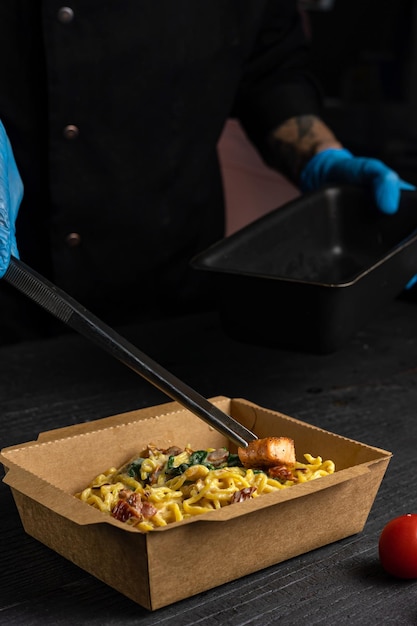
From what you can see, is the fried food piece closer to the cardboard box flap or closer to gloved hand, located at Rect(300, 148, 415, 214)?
the cardboard box flap

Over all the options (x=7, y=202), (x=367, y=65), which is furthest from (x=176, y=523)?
(x=367, y=65)

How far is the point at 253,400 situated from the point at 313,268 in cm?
33

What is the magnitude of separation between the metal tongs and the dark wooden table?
0.21 metres

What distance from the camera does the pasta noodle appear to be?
3.41ft

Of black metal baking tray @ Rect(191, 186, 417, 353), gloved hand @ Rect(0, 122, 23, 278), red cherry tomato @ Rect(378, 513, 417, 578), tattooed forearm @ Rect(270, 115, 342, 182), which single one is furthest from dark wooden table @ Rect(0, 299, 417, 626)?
tattooed forearm @ Rect(270, 115, 342, 182)

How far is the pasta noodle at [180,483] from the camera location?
1038 mm

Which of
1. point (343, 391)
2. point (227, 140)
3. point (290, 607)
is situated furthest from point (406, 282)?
point (227, 140)

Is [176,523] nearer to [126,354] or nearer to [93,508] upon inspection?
[93,508]

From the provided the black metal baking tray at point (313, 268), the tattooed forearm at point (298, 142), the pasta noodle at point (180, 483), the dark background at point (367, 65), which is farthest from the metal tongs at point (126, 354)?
the dark background at point (367, 65)

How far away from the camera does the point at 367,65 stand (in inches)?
168

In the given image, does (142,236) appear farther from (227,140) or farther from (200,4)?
(227,140)

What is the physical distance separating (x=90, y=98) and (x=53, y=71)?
106mm

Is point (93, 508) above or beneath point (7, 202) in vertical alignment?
beneath

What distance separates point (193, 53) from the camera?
2.05m
